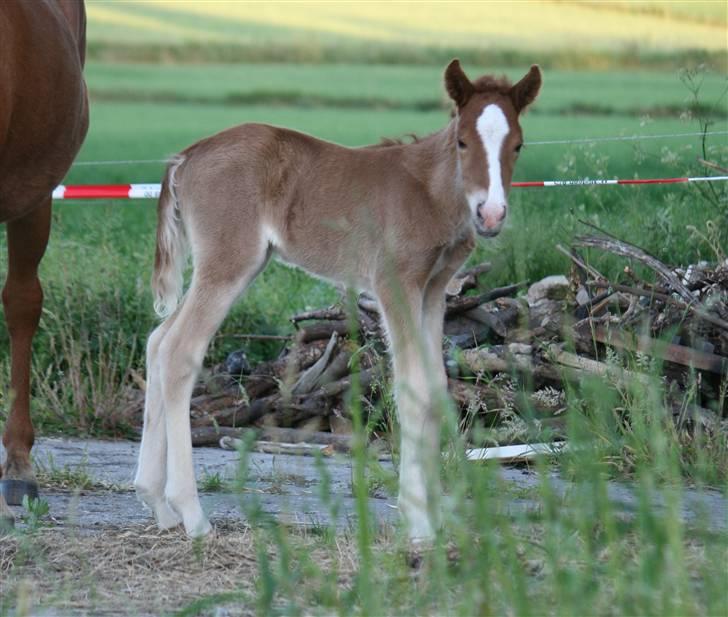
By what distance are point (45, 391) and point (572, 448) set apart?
459cm

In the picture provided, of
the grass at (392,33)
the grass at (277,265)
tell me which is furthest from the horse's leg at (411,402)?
the grass at (392,33)

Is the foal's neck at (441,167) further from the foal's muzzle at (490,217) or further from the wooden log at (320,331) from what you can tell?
the wooden log at (320,331)

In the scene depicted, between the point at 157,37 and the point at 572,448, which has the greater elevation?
the point at 157,37

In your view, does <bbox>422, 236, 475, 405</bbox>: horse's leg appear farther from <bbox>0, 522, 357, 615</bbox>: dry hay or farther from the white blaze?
<bbox>0, 522, 357, 615</bbox>: dry hay

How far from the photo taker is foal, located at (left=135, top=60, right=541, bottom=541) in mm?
4559

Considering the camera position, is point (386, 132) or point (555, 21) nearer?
point (555, 21)

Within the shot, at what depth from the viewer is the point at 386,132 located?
18969mm

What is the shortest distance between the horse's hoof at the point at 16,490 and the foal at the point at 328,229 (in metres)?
0.88

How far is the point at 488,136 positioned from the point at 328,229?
2.65 ft

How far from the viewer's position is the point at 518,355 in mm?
6441

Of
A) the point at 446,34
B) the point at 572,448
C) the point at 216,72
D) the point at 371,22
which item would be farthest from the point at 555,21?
the point at 572,448

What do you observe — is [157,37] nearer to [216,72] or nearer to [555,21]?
[216,72]

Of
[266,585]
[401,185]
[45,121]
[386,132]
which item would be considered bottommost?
[266,585]

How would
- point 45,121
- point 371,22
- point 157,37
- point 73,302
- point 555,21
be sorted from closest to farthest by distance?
point 45,121, point 73,302, point 555,21, point 371,22, point 157,37
